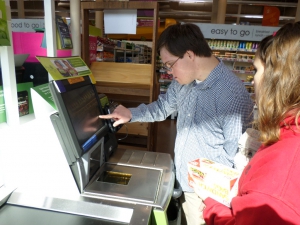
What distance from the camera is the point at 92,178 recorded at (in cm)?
117

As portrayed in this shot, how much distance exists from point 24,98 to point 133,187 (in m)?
0.68

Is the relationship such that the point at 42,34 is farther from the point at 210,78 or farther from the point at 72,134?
the point at 210,78

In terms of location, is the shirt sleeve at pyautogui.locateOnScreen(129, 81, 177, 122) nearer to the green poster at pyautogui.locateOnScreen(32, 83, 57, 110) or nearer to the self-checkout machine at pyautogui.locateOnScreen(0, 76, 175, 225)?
the self-checkout machine at pyautogui.locateOnScreen(0, 76, 175, 225)

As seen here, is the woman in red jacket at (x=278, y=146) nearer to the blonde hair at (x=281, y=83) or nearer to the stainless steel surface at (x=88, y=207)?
the blonde hair at (x=281, y=83)

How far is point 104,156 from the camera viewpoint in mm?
1339

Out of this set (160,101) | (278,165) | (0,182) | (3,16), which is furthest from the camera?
(160,101)

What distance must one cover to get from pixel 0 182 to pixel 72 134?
387 mm

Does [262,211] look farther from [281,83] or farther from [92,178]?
[92,178]

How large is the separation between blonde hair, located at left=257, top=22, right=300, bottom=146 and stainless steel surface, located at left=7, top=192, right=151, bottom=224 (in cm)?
56

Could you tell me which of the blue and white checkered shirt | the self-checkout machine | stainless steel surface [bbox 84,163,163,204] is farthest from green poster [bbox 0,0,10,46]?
the blue and white checkered shirt

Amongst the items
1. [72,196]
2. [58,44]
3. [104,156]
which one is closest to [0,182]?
[72,196]

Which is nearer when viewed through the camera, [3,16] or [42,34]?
[3,16]

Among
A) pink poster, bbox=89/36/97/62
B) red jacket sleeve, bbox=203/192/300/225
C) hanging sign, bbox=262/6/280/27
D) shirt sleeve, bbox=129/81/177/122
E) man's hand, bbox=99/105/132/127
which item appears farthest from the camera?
hanging sign, bbox=262/6/280/27

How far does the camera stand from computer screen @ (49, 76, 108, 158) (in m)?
0.97
